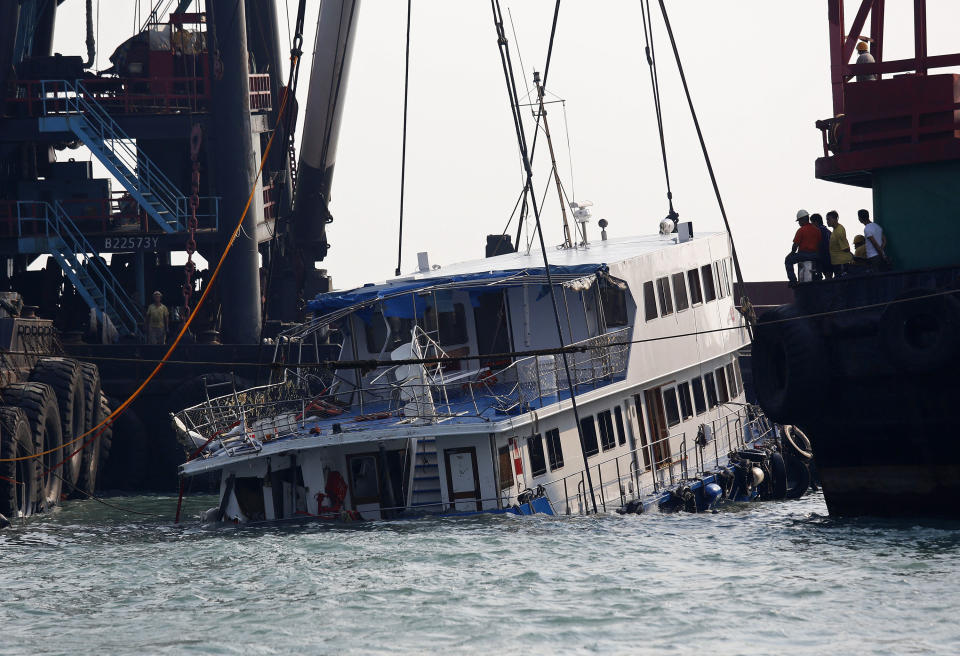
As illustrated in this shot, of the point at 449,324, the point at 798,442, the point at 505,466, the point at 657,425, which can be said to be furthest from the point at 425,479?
the point at 798,442

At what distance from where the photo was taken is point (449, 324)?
2222 centimetres

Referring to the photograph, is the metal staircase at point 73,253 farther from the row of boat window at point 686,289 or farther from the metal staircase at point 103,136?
the row of boat window at point 686,289

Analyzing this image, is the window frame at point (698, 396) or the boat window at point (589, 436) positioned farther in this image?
the window frame at point (698, 396)

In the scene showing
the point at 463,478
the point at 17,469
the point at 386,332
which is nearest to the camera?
the point at 463,478

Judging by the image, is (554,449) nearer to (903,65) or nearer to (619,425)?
(619,425)

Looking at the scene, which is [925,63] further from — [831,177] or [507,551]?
[507,551]

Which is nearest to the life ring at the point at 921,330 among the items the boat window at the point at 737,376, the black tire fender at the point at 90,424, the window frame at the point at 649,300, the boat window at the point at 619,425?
the boat window at the point at 619,425

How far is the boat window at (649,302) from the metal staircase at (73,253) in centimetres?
1434

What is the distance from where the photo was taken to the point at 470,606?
49.0ft

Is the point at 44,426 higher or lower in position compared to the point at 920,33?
lower

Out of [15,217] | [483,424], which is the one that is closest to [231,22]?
[15,217]

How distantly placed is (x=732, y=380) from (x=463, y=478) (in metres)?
9.15

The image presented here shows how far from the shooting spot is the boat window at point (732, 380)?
26828 millimetres

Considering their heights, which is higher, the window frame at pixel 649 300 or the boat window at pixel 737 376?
the window frame at pixel 649 300
